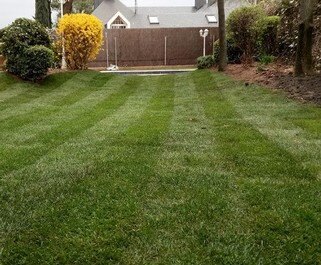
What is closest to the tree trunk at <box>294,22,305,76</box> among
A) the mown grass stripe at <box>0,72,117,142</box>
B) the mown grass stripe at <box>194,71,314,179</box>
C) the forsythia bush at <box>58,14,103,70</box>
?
the mown grass stripe at <box>194,71,314,179</box>

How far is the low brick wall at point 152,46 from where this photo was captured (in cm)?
2562

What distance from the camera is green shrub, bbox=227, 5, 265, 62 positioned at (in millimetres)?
15797

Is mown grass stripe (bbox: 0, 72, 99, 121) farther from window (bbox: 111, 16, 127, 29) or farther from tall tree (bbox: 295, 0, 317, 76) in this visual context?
window (bbox: 111, 16, 127, 29)

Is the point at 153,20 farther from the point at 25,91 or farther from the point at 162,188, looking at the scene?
the point at 162,188

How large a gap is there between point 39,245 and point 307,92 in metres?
8.36

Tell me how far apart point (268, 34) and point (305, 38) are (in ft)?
20.5

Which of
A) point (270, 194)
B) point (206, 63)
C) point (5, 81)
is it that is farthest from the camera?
point (206, 63)

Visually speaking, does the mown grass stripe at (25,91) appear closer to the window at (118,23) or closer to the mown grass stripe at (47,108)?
the mown grass stripe at (47,108)

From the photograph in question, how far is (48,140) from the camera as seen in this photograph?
20.6 feet

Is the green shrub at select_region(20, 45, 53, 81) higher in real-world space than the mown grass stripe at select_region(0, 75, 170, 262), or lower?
higher

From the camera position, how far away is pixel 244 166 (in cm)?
471

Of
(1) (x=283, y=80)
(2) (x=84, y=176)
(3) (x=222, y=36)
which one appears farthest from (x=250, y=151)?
(3) (x=222, y=36)

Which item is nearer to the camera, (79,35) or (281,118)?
(281,118)

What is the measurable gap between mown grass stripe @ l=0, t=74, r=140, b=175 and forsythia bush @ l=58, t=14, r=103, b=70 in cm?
674
